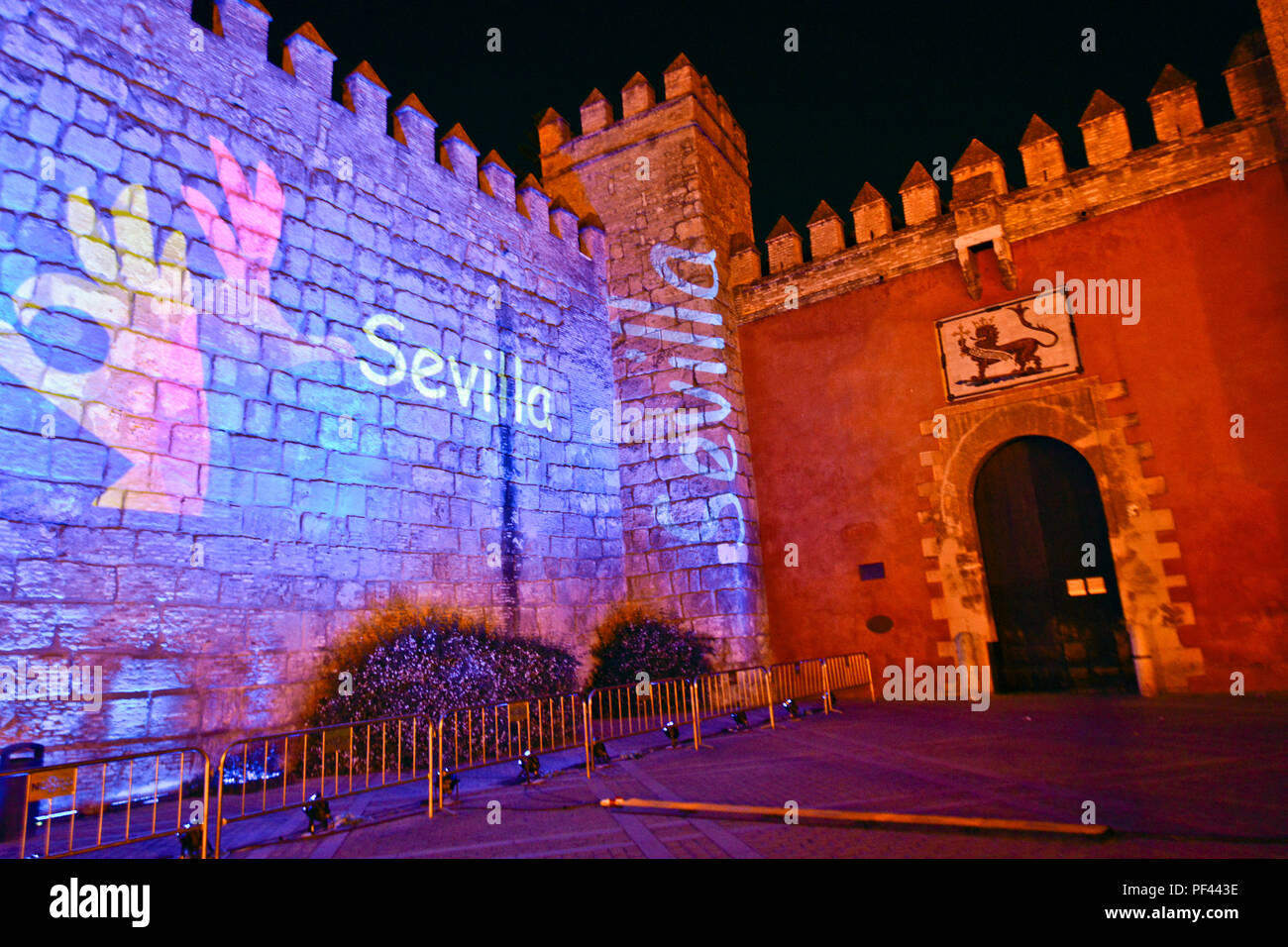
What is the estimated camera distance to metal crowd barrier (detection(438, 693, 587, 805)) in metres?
6.13

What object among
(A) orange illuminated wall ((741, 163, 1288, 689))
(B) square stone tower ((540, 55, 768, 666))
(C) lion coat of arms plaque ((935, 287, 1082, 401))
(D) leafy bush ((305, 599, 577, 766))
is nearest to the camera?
(D) leafy bush ((305, 599, 577, 766))

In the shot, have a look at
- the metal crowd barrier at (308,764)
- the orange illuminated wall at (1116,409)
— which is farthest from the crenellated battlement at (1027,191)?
the metal crowd barrier at (308,764)

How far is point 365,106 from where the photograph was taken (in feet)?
27.6

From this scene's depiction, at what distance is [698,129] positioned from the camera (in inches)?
428

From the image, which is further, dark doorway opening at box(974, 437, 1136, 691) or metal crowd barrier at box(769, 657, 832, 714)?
metal crowd barrier at box(769, 657, 832, 714)

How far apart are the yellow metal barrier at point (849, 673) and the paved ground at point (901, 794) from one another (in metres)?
2.50

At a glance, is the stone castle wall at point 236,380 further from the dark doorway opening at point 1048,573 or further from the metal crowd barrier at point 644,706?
the dark doorway opening at point 1048,573

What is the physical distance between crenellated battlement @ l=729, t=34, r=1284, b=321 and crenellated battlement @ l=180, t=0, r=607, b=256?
13.1 feet

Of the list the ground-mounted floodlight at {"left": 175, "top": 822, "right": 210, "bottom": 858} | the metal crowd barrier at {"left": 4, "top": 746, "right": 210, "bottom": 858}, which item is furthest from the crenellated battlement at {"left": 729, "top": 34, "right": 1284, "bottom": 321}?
the ground-mounted floodlight at {"left": 175, "top": 822, "right": 210, "bottom": 858}

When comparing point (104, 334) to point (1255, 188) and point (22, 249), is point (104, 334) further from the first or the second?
point (1255, 188)

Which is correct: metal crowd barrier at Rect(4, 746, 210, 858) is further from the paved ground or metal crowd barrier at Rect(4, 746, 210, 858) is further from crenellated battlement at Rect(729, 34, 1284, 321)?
crenellated battlement at Rect(729, 34, 1284, 321)

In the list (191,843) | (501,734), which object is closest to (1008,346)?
(501,734)

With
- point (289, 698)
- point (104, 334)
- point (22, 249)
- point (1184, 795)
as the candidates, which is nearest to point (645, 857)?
point (1184, 795)

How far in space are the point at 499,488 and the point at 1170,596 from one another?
771cm
